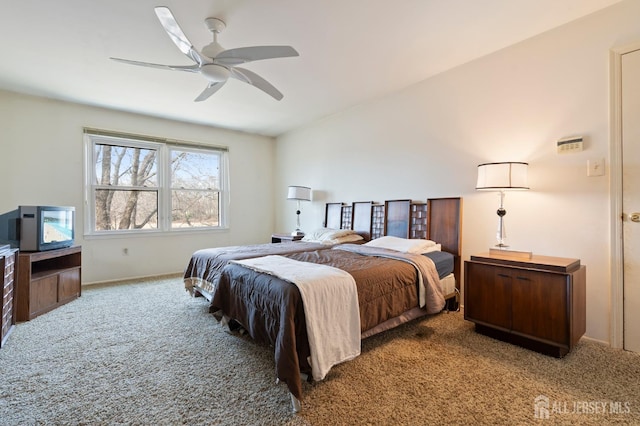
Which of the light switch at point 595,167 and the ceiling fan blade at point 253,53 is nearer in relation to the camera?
the ceiling fan blade at point 253,53

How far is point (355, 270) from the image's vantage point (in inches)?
84.3

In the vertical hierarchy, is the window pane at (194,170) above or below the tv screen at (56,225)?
above

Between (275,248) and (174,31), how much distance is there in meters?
2.19

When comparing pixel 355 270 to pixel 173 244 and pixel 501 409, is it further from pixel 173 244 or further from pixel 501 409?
pixel 173 244

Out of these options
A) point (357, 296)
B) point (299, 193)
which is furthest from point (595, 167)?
point (299, 193)

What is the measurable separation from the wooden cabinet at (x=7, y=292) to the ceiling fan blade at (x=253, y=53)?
7.73ft

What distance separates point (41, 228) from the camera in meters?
3.04

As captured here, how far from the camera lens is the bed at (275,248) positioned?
111 inches

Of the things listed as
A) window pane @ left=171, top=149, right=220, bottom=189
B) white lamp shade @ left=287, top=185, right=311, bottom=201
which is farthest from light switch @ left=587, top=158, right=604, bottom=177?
window pane @ left=171, top=149, right=220, bottom=189

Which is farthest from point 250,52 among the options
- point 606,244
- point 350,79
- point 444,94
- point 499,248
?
point 606,244

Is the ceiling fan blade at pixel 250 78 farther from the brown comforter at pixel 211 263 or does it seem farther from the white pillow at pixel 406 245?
the white pillow at pixel 406 245

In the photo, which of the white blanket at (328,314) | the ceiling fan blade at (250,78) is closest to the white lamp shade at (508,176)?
the white blanket at (328,314)

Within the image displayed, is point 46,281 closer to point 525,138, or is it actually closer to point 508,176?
point 508,176

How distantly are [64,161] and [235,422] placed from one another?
441 centimetres
